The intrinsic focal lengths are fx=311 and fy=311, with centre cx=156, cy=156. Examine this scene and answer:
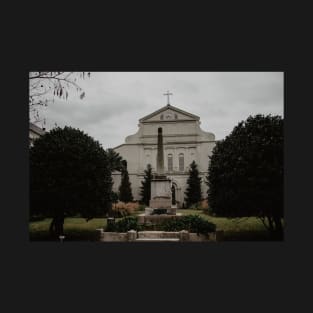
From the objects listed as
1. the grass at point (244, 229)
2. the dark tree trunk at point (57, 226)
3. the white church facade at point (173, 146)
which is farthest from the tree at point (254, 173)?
the white church facade at point (173, 146)

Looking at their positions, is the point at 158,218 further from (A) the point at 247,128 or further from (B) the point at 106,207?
(A) the point at 247,128

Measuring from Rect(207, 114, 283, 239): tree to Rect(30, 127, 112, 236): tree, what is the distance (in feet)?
12.2

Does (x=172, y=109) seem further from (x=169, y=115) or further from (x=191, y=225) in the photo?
(x=191, y=225)

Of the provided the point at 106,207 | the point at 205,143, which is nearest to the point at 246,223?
the point at 106,207

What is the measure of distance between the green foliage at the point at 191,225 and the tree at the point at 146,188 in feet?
41.0

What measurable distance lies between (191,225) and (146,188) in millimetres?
13577

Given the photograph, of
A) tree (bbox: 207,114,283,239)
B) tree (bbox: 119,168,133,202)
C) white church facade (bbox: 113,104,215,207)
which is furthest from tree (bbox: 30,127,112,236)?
white church facade (bbox: 113,104,215,207)

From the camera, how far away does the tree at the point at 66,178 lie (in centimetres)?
916

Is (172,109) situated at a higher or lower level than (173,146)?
higher

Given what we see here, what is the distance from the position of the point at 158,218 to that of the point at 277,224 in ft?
13.1

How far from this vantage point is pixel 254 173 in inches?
341

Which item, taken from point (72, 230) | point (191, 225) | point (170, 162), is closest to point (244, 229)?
point (191, 225)

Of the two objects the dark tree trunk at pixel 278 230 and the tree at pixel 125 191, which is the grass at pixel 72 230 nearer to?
the dark tree trunk at pixel 278 230

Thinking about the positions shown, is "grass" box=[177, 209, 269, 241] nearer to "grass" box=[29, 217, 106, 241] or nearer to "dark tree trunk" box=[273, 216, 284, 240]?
"dark tree trunk" box=[273, 216, 284, 240]
